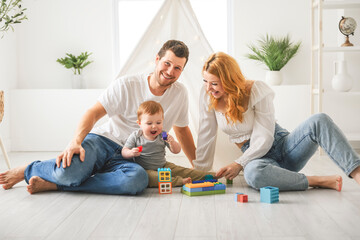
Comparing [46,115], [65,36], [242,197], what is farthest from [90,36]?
[242,197]

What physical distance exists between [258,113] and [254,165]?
0.88 ft

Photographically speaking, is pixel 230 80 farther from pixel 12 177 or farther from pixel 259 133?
pixel 12 177

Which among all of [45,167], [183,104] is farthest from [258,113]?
[45,167]

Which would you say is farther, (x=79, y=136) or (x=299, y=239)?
(x=79, y=136)

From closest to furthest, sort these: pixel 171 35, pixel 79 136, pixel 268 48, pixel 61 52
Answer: pixel 79 136
pixel 171 35
pixel 268 48
pixel 61 52

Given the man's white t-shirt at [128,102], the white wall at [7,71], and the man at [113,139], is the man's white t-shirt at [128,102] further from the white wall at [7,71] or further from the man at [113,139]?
the white wall at [7,71]

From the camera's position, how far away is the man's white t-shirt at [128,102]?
7.80ft

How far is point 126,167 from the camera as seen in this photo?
220 centimetres

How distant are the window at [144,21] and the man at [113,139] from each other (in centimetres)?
204

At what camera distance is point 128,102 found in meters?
2.39

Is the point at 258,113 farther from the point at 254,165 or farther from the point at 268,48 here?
the point at 268,48

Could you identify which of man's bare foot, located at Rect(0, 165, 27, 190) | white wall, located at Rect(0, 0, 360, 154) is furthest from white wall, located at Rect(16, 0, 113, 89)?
man's bare foot, located at Rect(0, 165, 27, 190)

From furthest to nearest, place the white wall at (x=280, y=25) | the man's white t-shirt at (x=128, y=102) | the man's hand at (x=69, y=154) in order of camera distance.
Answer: the white wall at (x=280, y=25) → the man's white t-shirt at (x=128, y=102) → the man's hand at (x=69, y=154)

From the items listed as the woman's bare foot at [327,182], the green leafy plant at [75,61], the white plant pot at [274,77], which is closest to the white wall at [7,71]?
the green leafy plant at [75,61]
